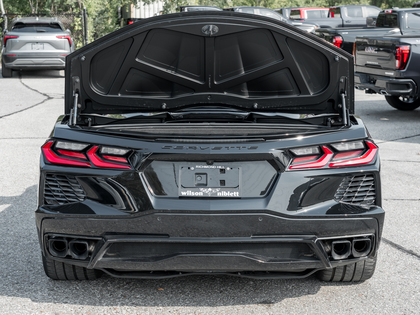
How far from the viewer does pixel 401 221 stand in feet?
17.2

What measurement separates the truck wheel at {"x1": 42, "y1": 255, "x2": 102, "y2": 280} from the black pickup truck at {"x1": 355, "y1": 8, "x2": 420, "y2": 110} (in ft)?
26.9

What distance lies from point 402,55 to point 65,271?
27.6ft

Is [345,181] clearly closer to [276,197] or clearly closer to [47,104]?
[276,197]

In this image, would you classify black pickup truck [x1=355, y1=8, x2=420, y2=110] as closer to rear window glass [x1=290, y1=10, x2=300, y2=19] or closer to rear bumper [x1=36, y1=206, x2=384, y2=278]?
rear bumper [x1=36, y1=206, x2=384, y2=278]

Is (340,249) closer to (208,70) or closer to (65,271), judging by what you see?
(208,70)

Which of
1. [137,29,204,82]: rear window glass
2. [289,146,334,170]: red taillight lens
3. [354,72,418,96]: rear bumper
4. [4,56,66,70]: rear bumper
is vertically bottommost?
[4,56,66,70]: rear bumper

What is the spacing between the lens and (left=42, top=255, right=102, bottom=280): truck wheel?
12.3 ft

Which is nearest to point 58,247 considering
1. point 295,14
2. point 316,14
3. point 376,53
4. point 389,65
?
point 389,65

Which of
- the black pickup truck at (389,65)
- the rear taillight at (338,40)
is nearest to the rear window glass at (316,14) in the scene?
the rear taillight at (338,40)

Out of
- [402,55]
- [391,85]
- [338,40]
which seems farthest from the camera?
[338,40]

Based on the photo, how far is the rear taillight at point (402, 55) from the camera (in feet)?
34.5

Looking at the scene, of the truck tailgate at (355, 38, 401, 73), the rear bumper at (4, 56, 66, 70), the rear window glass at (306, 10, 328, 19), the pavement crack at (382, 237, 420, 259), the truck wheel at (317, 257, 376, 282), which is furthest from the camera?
the rear window glass at (306, 10, 328, 19)

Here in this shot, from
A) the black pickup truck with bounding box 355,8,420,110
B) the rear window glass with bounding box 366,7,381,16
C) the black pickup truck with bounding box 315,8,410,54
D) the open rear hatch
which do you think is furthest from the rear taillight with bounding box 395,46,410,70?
the rear window glass with bounding box 366,7,381,16

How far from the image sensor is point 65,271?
3779 mm
